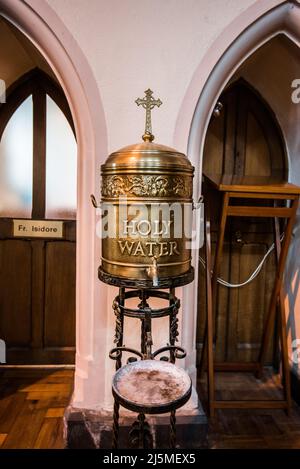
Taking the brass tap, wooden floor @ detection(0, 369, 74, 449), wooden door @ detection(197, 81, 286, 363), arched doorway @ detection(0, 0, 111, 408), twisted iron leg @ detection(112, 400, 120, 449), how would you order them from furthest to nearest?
1. wooden door @ detection(197, 81, 286, 363)
2. wooden floor @ detection(0, 369, 74, 449)
3. arched doorway @ detection(0, 0, 111, 408)
4. twisted iron leg @ detection(112, 400, 120, 449)
5. the brass tap

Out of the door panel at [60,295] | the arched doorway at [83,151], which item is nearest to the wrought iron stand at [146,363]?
the arched doorway at [83,151]

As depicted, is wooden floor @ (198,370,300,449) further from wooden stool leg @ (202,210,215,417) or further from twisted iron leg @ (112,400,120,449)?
twisted iron leg @ (112,400,120,449)

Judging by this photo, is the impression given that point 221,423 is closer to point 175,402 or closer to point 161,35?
point 175,402

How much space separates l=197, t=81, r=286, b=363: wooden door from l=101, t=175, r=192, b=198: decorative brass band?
3.63 ft

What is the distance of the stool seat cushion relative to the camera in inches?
44.6

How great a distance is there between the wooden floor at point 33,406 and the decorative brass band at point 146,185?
1.25m

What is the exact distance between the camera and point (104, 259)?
1463mm

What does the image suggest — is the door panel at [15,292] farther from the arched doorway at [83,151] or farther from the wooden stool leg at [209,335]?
the wooden stool leg at [209,335]

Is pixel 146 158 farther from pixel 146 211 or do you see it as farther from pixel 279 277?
pixel 279 277

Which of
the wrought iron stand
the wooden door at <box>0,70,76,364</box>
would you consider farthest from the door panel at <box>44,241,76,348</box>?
the wrought iron stand

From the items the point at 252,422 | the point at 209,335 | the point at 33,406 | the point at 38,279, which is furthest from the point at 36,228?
the point at 252,422

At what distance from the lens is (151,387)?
1211mm

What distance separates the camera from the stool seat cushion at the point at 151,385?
1133mm
